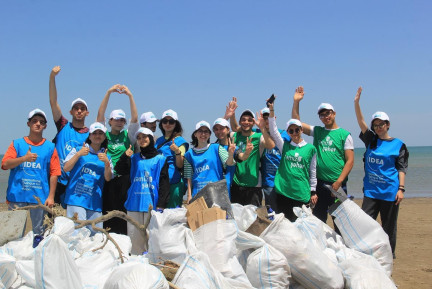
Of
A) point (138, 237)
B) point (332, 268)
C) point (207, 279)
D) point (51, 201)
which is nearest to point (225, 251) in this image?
point (207, 279)

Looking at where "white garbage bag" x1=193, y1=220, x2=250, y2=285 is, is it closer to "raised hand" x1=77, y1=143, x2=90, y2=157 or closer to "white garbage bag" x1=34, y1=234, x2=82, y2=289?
"white garbage bag" x1=34, y1=234, x2=82, y2=289

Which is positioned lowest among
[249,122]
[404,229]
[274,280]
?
[404,229]

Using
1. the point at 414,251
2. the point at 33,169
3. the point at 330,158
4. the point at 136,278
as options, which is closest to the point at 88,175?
the point at 33,169

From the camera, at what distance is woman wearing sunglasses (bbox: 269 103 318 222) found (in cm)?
496

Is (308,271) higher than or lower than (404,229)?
higher

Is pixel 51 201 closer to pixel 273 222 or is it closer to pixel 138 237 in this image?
pixel 138 237

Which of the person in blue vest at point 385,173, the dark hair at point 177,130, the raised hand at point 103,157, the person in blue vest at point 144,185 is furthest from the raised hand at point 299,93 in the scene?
the raised hand at point 103,157

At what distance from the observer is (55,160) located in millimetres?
4797

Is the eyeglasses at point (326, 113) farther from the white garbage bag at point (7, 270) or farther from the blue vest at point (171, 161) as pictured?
the white garbage bag at point (7, 270)

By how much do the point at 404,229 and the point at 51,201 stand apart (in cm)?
745

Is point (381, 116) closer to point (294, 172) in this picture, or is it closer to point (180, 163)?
point (294, 172)

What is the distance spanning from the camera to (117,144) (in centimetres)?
525

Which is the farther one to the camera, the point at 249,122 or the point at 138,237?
the point at 249,122

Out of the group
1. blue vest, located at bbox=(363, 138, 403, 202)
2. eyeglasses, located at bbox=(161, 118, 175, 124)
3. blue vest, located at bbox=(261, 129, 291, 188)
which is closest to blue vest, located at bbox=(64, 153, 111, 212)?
eyeglasses, located at bbox=(161, 118, 175, 124)
